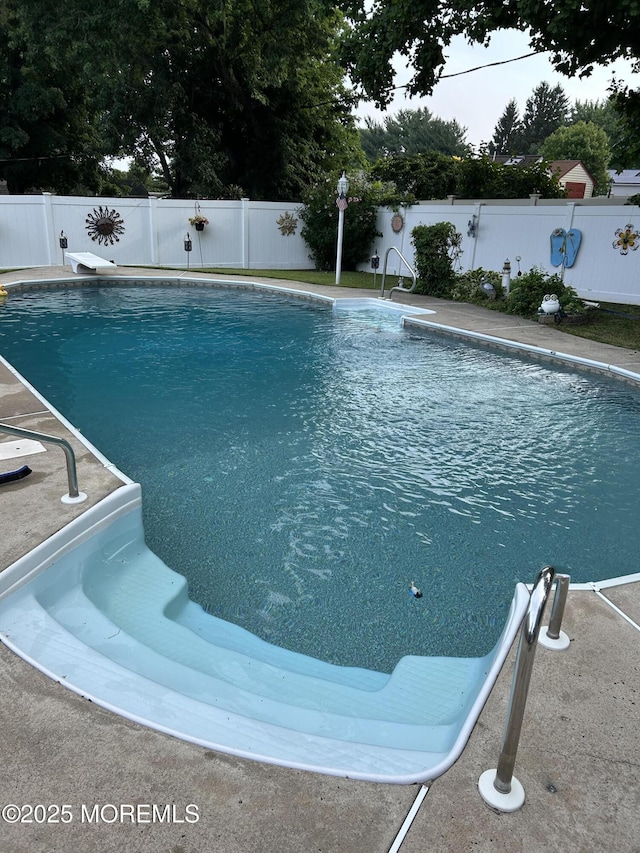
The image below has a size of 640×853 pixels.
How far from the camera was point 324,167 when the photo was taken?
23453 mm

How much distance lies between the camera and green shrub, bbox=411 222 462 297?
14.4 meters

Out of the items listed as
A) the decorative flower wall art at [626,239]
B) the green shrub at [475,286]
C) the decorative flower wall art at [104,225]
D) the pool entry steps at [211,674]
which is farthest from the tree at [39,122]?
the pool entry steps at [211,674]

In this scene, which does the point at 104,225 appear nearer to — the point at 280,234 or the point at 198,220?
the point at 198,220

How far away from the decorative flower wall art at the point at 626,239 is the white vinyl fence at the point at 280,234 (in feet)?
0.07

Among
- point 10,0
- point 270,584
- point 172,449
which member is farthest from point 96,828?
point 10,0

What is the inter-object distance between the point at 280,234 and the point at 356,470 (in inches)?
613

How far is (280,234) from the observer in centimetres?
1928

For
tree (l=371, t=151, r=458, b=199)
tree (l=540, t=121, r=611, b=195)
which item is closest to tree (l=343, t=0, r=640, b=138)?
tree (l=371, t=151, r=458, b=199)

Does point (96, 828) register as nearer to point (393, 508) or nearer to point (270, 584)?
point (270, 584)

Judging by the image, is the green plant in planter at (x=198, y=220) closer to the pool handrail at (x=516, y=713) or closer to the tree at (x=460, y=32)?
the tree at (x=460, y=32)

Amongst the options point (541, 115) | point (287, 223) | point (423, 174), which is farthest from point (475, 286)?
point (541, 115)

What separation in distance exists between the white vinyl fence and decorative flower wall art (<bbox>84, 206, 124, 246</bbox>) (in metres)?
0.03

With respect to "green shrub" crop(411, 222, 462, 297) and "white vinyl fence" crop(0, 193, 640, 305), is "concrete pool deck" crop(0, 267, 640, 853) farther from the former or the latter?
"green shrub" crop(411, 222, 462, 297)

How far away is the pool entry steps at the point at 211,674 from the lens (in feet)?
6.97
